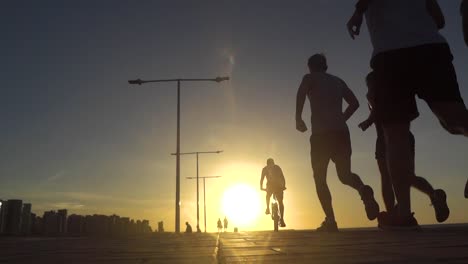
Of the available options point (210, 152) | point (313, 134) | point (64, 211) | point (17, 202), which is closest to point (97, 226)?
point (64, 211)

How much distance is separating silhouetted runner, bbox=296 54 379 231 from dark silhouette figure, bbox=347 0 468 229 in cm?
189

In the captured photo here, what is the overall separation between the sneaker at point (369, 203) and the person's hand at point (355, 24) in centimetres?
220

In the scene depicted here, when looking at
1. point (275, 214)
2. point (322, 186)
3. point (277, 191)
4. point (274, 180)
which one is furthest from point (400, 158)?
point (275, 214)

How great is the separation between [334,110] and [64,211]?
102ft

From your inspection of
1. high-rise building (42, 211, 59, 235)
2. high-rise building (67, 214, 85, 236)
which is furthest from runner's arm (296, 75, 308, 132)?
high-rise building (67, 214, 85, 236)

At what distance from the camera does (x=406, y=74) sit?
177 inches

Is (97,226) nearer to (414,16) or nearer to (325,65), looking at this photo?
(325,65)

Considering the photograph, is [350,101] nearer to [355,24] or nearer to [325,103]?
[325,103]

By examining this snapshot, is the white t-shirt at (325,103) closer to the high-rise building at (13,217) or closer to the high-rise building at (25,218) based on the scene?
the high-rise building at (13,217)

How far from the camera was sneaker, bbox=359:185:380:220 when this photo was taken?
6.04m

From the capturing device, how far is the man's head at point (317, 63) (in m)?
7.39

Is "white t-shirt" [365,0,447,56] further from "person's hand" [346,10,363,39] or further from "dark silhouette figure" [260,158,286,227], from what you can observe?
"dark silhouette figure" [260,158,286,227]

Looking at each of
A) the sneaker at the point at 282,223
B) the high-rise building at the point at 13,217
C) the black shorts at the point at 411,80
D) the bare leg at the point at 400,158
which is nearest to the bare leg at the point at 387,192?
the bare leg at the point at 400,158

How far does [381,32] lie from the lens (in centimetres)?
480
